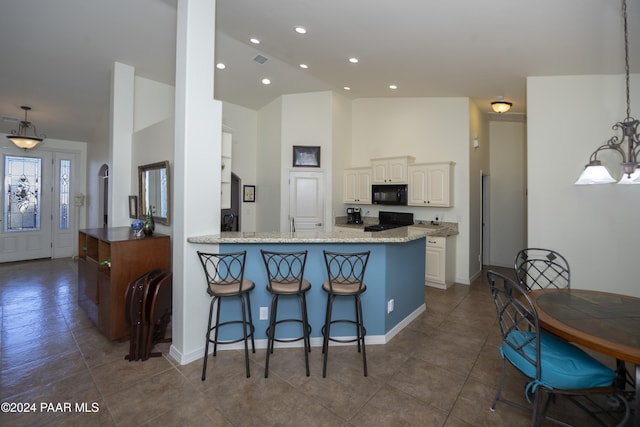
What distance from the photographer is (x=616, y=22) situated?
264 cm

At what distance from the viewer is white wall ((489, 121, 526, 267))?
20.8 ft

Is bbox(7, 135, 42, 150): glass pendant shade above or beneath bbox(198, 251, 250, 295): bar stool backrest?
above

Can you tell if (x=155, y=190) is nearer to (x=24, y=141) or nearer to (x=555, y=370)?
(x=24, y=141)

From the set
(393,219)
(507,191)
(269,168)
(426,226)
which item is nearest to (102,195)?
(269,168)

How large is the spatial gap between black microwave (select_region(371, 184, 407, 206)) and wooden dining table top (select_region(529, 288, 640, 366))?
315 cm

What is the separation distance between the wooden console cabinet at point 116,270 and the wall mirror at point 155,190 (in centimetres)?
51

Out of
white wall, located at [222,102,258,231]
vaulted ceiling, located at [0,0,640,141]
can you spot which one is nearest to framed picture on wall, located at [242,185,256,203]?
white wall, located at [222,102,258,231]

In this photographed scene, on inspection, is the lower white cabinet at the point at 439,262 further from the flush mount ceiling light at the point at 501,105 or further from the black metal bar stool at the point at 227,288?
the black metal bar stool at the point at 227,288

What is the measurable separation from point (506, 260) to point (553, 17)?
5.24 m

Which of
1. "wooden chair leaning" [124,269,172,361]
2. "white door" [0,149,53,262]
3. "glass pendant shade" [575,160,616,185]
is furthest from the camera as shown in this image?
"white door" [0,149,53,262]

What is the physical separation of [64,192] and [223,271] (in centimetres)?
728

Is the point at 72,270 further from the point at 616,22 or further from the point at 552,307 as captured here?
the point at 616,22

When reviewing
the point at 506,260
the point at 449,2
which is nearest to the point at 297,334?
the point at 449,2

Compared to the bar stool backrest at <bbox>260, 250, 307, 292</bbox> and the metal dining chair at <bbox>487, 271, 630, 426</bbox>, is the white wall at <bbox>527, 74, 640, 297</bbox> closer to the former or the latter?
the metal dining chair at <bbox>487, 271, 630, 426</bbox>
